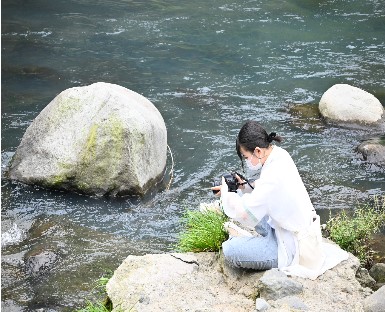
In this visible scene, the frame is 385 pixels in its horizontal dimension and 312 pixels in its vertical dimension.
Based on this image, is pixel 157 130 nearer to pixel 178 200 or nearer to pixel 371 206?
pixel 178 200

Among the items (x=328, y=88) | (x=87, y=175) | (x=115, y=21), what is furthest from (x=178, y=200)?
(x=115, y=21)

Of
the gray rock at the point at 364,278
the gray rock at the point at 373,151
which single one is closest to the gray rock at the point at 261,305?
the gray rock at the point at 364,278

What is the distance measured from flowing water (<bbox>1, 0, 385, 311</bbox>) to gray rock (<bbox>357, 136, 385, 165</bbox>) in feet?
0.47

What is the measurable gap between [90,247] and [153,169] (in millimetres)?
1762

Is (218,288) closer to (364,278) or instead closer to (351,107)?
(364,278)

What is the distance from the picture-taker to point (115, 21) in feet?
57.0

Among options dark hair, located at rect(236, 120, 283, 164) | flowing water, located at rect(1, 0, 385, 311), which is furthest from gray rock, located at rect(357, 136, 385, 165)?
dark hair, located at rect(236, 120, 283, 164)

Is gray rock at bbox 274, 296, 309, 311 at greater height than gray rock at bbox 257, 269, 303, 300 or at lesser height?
lesser

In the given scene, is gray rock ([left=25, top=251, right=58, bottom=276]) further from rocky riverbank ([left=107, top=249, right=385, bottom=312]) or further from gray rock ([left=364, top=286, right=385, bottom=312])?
gray rock ([left=364, top=286, right=385, bottom=312])

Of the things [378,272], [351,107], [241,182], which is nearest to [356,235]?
[378,272]

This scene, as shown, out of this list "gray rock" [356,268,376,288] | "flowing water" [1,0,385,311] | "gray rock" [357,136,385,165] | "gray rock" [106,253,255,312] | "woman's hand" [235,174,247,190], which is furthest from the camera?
"gray rock" [357,136,385,165]

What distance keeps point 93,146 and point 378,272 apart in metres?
4.19

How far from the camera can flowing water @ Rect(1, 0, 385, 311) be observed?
26.4 feet

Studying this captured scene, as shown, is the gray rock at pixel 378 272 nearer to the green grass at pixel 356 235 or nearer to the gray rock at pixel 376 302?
the green grass at pixel 356 235
